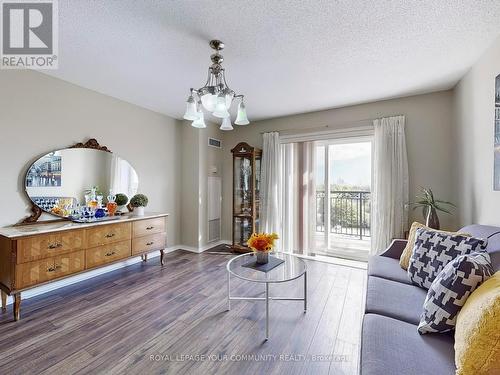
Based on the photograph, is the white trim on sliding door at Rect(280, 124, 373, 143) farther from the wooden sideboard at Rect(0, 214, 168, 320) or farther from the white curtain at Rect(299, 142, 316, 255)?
the wooden sideboard at Rect(0, 214, 168, 320)

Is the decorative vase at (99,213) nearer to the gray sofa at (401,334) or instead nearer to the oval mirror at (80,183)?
the oval mirror at (80,183)

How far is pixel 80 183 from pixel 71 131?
636 millimetres

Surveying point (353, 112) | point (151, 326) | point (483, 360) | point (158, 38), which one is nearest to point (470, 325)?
point (483, 360)

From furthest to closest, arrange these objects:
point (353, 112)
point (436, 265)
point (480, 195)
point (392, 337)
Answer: point (353, 112) → point (480, 195) → point (436, 265) → point (392, 337)

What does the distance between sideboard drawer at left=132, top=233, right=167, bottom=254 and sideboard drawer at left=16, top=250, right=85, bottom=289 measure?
642 mm

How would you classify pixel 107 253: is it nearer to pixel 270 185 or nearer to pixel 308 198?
pixel 270 185

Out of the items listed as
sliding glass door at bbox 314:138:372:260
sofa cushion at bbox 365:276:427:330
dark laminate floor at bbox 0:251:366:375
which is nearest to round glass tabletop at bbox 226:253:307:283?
dark laminate floor at bbox 0:251:366:375

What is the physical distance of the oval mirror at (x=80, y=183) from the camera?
255cm

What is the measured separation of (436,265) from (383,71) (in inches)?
75.2

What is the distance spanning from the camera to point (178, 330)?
6.31 ft

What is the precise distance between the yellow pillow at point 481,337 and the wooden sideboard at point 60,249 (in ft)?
9.95

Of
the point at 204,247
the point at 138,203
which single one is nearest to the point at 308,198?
the point at 204,247

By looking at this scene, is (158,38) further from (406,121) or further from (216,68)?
(406,121)

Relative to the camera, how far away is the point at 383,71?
242cm
